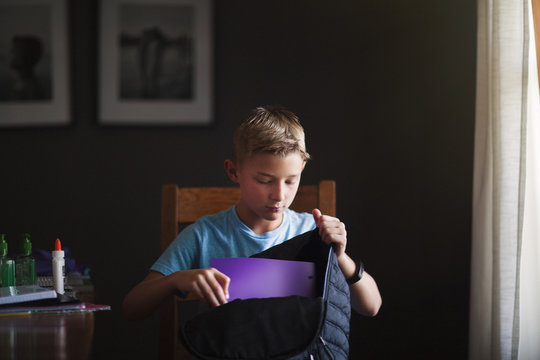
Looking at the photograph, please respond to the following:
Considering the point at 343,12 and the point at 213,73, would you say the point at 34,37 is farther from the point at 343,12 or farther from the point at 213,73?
the point at 343,12

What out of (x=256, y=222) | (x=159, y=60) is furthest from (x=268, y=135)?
(x=159, y=60)

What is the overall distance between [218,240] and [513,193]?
86 centimetres

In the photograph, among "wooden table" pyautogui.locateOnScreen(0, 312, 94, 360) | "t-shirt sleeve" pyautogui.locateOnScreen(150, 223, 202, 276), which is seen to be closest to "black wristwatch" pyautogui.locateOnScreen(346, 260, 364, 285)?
"t-shirt sleeve" pyautogui.locateOnScreen(150, 223, 202, 276)

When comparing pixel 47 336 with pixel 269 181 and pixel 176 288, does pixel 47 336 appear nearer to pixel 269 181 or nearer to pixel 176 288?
pixel 176 288

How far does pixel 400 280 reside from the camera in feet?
7.45

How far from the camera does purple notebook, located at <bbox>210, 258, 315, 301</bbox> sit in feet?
3.60

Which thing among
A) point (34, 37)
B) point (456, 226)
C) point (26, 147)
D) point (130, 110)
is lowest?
point (456, 226)

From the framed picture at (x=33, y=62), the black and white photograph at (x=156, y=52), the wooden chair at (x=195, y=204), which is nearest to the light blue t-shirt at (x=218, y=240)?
the wooden chair at (x=195, y=204)

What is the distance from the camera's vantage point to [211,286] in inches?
41.1

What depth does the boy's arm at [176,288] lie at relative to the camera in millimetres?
1042

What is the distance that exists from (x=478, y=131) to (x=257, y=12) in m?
1.02

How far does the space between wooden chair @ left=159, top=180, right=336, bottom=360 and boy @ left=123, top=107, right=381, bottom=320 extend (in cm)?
11

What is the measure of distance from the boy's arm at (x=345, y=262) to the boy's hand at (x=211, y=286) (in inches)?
9.3

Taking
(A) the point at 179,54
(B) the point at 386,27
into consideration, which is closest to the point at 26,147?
(A) the point at 179,54
